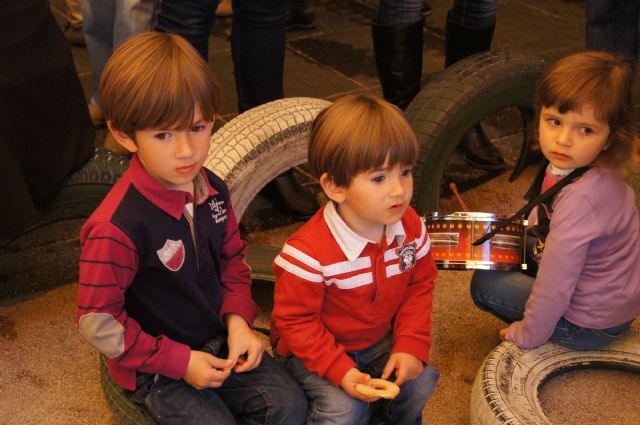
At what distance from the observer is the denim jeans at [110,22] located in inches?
113

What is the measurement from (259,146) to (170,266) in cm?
77

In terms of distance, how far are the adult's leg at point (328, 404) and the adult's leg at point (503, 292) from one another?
0.60m

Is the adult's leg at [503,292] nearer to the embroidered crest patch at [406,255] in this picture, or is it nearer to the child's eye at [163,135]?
the embroidered crest patch at [406,255]

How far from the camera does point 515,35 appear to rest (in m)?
4.89

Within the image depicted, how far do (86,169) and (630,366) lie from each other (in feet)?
5.13

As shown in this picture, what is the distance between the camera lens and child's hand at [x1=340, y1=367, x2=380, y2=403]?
182 centimetres

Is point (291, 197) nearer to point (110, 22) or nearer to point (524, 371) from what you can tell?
point (110, 22)

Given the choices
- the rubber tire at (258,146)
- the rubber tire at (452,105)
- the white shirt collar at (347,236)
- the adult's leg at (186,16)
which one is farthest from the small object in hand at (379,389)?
the adult's leg at (186,16)

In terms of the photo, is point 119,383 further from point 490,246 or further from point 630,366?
point 630,366

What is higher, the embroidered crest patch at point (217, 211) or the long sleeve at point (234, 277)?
the embroidered crest patch at point (217, 211)

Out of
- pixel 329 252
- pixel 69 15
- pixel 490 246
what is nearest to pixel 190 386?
pixel 329 252

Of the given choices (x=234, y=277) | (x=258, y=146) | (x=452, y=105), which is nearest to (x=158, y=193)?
(x=234, y=277)

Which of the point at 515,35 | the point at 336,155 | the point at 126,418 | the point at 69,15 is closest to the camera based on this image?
the point at 336,155

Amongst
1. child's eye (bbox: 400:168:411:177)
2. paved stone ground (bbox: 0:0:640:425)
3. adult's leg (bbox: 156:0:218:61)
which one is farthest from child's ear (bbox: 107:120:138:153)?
adult's leg (bbox: 156:0:218:61)
